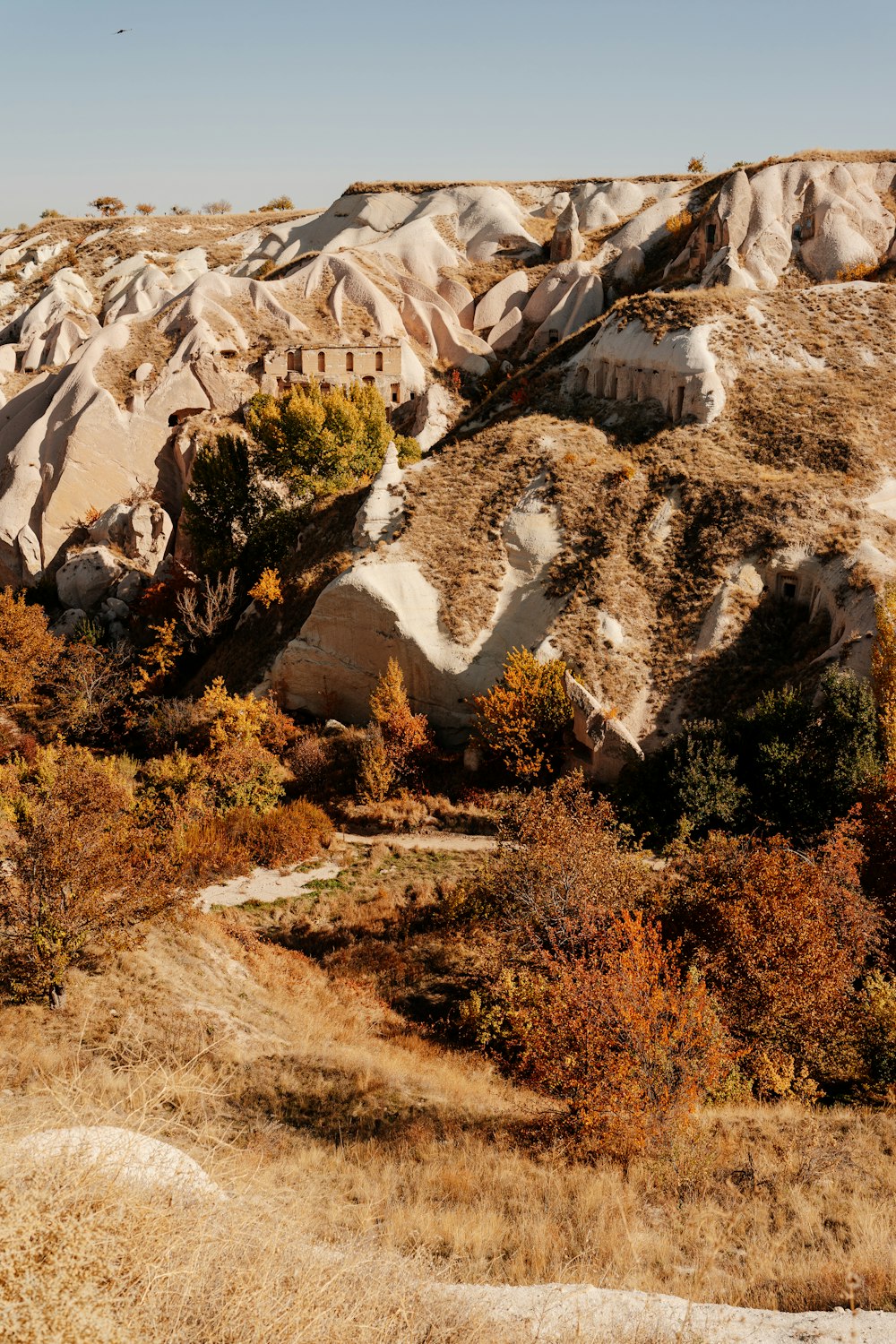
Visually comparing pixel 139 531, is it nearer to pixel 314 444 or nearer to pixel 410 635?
pixel 314 444

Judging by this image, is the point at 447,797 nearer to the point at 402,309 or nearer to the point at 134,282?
the point at 402,309

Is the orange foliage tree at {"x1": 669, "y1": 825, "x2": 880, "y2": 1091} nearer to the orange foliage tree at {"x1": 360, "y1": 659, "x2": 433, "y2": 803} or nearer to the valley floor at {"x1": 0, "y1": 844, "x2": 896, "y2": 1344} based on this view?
the valley floor at {"x1": 0, "y1": 844, "x2": 896, "y2": 1344}

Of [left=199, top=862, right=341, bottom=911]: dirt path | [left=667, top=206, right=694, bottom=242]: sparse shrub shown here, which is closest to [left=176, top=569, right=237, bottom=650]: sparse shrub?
[left=199, top=862, right=341, bottom=911]: dirt path

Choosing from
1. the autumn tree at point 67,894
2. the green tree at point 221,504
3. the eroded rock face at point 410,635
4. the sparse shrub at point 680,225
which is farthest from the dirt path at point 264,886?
the sparse shrub at point 680,225

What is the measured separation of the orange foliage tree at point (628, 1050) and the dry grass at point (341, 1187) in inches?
18.4

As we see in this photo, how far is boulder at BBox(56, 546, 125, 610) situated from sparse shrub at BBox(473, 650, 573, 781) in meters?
23.8

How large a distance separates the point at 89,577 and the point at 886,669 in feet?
115

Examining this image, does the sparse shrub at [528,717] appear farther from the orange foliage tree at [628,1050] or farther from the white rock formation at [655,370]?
the white rock formation at [655,370]

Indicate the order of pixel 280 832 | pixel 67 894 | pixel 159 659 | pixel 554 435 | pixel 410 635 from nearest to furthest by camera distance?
1. pixel 67 894
2. pixel 280 832
3. pixel 410 635
4. pixel 554 435
5. pixel 159 659

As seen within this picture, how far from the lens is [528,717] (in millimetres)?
25453

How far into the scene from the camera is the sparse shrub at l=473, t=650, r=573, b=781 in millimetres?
25250

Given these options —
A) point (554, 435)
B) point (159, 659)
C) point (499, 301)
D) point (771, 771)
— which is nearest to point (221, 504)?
point (159, 659)

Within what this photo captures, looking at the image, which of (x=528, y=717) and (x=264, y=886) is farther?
(x=528, y=717)

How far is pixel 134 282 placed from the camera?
201ft
